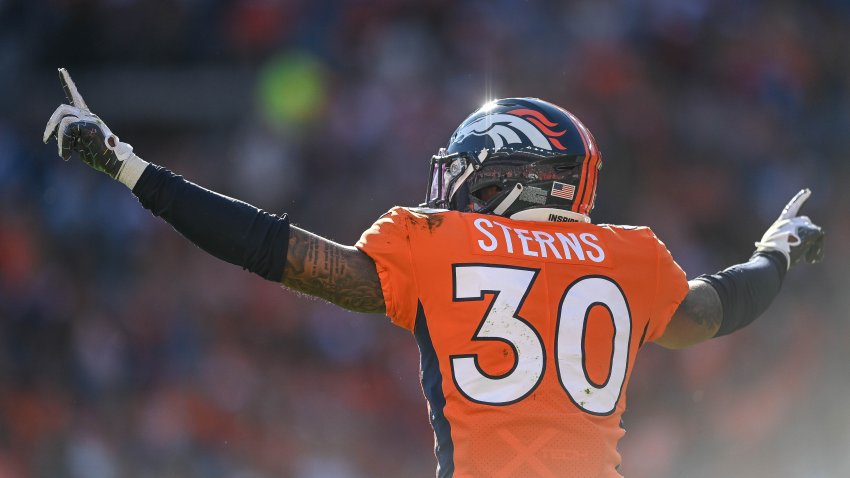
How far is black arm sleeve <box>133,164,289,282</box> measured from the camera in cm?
272

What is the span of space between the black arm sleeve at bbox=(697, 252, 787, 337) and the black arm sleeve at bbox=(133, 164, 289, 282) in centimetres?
144

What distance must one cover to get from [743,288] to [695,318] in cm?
35

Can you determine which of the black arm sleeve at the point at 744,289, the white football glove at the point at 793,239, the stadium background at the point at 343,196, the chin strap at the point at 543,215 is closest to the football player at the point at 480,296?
the chin strap at the point at 543,215

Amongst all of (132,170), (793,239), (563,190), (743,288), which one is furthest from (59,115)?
(793,239)

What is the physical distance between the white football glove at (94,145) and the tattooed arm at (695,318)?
1.60 m

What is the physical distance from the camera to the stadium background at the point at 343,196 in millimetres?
7859

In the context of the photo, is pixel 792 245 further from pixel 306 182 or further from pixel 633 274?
pixel 306 182

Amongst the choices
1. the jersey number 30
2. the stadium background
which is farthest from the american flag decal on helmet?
the stadium background

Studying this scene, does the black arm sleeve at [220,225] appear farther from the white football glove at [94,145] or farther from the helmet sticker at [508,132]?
the helmet sticker at [508,132]

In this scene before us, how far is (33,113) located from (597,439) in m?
7.65

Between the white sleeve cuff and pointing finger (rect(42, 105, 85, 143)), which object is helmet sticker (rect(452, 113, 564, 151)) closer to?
the white sleeve cuff

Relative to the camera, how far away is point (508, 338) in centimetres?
271

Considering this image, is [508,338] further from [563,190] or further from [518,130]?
[518,130]

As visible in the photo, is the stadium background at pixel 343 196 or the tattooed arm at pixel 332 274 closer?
the tattooed arm at pixel 332 274
